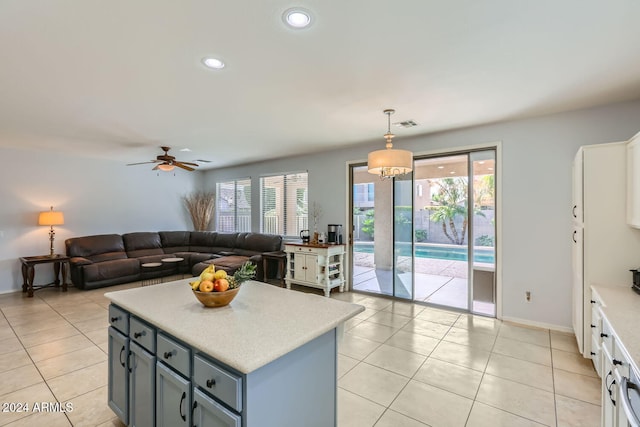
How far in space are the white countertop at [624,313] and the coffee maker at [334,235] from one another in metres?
3.43

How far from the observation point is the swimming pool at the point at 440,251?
4.07 meters

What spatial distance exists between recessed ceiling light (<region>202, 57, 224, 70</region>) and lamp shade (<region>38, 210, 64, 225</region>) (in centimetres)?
508

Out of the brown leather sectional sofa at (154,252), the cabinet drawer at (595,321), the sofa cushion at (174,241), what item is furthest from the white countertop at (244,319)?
the sofa cushion at (174,241)

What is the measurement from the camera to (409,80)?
2.57m

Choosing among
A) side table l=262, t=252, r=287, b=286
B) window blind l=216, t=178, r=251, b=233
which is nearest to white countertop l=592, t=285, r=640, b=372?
side table l=262, t=252, r=287, b=286

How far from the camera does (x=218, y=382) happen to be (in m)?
1.23

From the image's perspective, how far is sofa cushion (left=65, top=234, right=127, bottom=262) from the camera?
18.5 ft

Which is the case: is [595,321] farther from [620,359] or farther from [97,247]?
[97,247]

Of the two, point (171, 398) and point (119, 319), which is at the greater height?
point (119, 319)

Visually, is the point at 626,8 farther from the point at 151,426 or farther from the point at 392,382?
the point at 151,426

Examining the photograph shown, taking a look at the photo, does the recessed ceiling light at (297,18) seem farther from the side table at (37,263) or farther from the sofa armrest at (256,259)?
the side table at (37,263)

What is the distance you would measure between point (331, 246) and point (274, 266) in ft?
5.37

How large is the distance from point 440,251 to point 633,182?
15.0 ft

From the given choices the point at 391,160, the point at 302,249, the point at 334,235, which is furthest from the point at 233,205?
the point at 391,160
